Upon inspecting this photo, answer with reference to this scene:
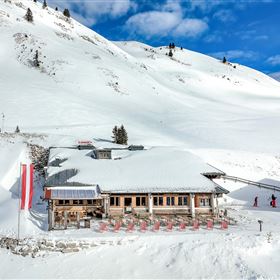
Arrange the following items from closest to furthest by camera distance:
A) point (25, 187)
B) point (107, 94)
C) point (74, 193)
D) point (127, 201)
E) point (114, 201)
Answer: point (25, 187)
point (74, 193)
point (114, 201)
point (127, 201)
point (107, 94)

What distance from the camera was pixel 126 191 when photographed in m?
30.1

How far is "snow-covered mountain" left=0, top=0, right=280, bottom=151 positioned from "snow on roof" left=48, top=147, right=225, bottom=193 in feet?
51.9

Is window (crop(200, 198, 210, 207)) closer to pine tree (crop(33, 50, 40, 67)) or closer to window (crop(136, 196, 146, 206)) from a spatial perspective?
window (crop(136, 196, 146, 206))

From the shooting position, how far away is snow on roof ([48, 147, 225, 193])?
30.8 meters

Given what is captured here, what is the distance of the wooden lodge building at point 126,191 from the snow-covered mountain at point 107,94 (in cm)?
2139

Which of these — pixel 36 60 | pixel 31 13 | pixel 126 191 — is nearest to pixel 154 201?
pixel 126 191

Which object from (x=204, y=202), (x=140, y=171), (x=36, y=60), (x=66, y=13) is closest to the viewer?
(x=204, y=202)

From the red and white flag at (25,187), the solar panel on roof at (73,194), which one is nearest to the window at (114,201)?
the solar panel on roof at (73,194)

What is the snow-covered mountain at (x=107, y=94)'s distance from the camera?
63.9 metres

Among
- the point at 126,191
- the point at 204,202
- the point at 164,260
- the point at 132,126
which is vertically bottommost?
the point at 164,260

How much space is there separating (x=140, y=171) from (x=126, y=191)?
4297 millimetres

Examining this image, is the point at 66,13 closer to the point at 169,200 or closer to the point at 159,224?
the point at 169,200

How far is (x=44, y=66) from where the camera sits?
96.7 m

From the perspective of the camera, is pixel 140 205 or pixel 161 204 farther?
pixel 161 204
